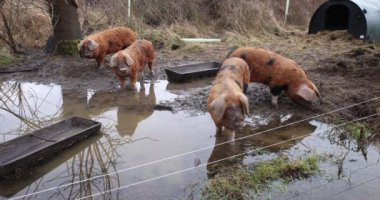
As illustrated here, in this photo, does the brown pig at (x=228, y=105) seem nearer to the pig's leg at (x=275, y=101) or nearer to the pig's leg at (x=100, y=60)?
the pig's leg at (x=275, y=101)

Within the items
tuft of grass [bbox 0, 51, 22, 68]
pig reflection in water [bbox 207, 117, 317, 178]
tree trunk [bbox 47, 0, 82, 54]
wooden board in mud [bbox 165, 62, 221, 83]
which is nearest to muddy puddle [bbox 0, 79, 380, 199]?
pig reflection in water [bbox 207, 117, 317, 178]

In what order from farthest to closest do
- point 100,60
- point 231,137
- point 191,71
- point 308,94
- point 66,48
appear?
point 66,48
point 100,60
point 191,71
point 308,94
point 231,137

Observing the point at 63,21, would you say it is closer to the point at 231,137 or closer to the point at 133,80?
the point at 133,80

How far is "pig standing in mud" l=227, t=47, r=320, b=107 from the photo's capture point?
6125mm

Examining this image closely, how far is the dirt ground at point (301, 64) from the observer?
6.46 metres

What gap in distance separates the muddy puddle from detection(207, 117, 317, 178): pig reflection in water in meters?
0.01

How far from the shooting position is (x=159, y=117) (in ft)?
20.0

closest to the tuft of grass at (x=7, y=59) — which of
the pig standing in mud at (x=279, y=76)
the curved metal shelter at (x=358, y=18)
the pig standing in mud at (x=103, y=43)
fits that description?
the pig standing in mud at (x=103, y=43)

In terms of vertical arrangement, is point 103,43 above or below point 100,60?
above

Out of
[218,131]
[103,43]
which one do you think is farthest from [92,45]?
[218,131]

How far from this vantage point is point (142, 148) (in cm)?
502

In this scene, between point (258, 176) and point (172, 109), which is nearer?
point (258, 176)

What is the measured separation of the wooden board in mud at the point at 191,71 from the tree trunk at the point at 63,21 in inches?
126

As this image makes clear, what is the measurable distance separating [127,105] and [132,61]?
947mm
